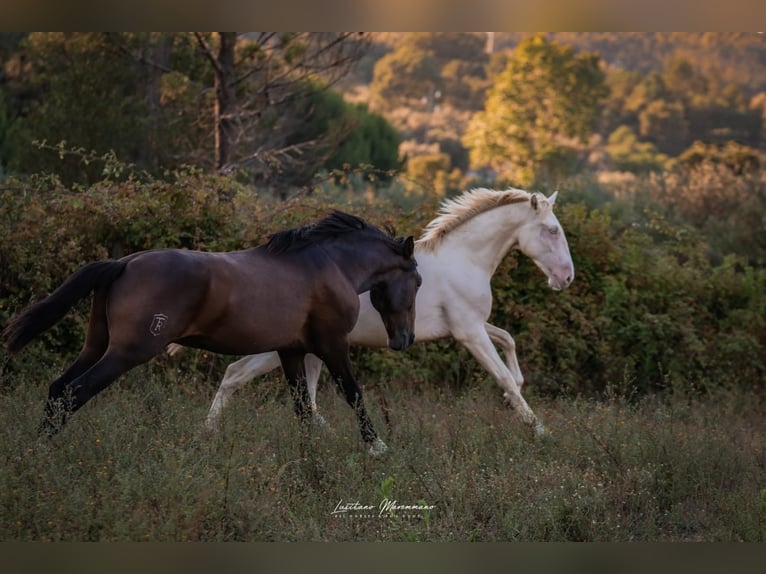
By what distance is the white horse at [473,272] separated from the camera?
7719 mm

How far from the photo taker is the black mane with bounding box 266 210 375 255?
6699 mm

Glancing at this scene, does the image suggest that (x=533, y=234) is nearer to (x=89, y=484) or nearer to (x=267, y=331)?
(x=267, y=331)

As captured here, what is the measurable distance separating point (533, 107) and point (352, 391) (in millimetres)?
36872

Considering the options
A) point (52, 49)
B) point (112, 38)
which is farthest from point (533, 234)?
point (52, 49)

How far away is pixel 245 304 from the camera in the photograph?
624cm

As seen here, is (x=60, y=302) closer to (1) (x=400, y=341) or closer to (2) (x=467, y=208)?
(1) (x=400, y=341)

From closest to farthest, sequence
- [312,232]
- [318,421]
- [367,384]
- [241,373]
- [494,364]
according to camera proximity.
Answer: [318,421] < [312,232] < [241,373] < [494,364] < [367,384]

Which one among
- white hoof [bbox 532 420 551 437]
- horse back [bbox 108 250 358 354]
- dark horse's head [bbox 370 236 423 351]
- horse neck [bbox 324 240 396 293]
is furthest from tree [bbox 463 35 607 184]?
horse back [bbox 108 250 358 354]

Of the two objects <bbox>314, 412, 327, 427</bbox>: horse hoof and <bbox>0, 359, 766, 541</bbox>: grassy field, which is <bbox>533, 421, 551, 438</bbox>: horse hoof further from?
<bbox>314, 412, 327, 427</bbox>: horse hoof

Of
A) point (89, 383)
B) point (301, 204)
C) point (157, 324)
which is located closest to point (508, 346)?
point (301, 204)

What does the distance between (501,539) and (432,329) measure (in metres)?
2.62

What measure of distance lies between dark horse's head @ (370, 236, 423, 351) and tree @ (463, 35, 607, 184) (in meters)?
33.4

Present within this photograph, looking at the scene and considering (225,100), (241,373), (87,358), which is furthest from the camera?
(225,100)

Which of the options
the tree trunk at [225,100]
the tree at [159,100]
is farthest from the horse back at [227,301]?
the tree at [159,100]
